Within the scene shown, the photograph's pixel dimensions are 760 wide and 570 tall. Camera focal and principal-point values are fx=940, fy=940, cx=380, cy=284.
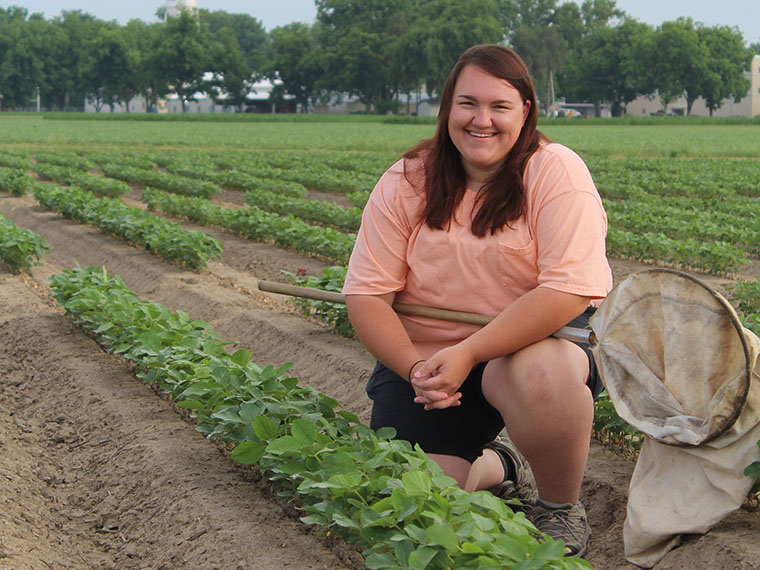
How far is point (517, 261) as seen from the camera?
9.90 feet

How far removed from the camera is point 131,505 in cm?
352

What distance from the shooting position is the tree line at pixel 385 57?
80.1m

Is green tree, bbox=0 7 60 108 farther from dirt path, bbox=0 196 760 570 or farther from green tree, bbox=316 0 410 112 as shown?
dirt path, bbox=0 196 760 570

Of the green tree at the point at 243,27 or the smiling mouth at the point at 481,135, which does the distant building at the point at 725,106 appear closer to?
the green tree at the point at 243,27

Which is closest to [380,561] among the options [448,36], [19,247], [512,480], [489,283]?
[489,283]

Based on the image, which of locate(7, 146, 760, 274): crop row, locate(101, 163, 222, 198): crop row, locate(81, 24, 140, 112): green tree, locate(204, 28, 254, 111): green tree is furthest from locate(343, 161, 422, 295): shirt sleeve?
locate(81, 24, 140, 112): green tree

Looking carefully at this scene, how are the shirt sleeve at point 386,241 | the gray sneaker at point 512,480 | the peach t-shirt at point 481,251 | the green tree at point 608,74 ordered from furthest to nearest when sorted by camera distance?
the green tree at point 608,74 → the gray sneaker at point 512,480 → the shirt sleeve at point 386,241 → the peach t-shirt at point 481,251

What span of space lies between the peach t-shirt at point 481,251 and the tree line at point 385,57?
7180cm

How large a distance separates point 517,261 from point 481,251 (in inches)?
4.7

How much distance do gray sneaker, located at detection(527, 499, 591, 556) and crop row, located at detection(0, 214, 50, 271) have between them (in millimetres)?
6082

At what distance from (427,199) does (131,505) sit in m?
1.61

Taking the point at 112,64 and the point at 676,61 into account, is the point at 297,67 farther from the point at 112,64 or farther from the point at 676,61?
the point at 676,61

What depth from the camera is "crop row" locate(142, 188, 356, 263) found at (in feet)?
28.7

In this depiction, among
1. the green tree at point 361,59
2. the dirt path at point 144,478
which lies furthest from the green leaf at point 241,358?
the green tree at point 361,59
